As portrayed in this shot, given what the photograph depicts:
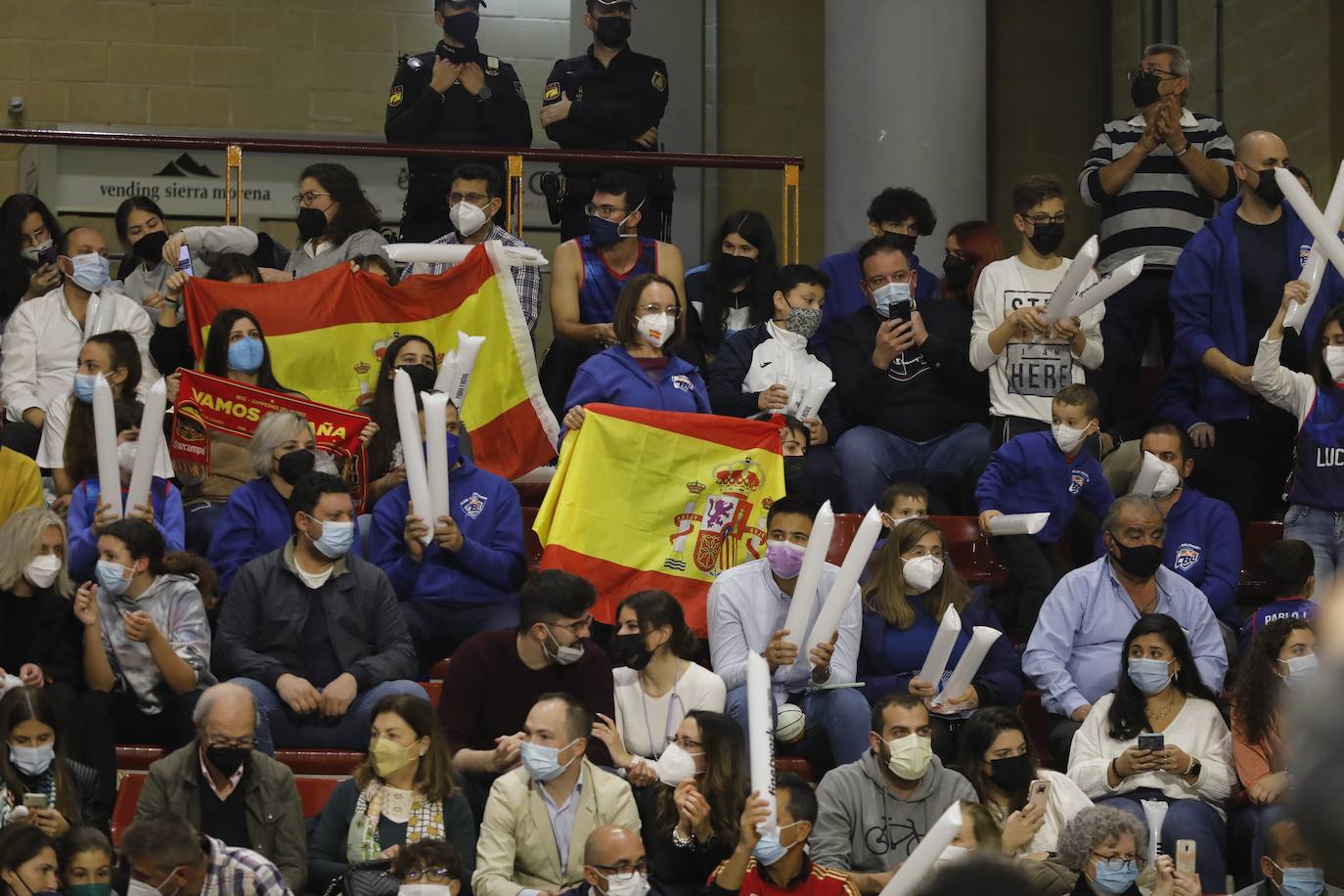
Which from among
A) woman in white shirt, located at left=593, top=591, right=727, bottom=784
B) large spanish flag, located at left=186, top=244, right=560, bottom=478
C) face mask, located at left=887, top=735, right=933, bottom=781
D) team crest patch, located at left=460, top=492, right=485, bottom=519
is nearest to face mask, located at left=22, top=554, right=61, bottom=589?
team crest patch, located at left=460, top=492, right=485, bottom=519

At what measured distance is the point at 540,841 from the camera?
5.94 meters

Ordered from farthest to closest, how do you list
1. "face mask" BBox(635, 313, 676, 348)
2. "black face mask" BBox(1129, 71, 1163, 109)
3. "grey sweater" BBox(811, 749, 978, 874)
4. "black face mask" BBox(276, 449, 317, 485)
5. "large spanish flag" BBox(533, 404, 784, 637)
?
"black face mask" BBox(1129, 71, 1163, 109), "face mask" BBox(635, 313, 676, 348), "large spanish flag" BBox(533, 404, 784, 637), "black face mask" BBox(276, 449, 317, 485), "grey sweater" BBox(811, 749, 978, 874)

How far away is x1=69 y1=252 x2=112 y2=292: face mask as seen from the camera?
854cm

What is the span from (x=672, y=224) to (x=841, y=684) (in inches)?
266

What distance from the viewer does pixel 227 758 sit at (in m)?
5.88

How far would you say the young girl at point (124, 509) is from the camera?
6891mm

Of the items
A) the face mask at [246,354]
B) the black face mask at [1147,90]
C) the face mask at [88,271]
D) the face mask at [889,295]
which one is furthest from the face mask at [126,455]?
the black face mask at [1147,90]

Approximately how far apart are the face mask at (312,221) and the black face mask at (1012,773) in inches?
169

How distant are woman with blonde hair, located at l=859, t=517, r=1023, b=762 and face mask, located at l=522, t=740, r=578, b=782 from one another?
4.67 feet

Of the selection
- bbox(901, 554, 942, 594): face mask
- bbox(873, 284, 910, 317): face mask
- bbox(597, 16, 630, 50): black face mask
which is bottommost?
bbox(901, 554, 942, 594): face mask

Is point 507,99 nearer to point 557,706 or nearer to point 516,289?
point 516,289

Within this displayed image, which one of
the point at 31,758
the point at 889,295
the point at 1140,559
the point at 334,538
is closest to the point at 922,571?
the point at 1140,559

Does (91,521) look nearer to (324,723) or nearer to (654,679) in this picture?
(324,723)

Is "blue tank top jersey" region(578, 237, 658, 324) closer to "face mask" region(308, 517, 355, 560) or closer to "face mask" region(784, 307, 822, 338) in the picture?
"face mask" region(784, 307, 822, 338)
